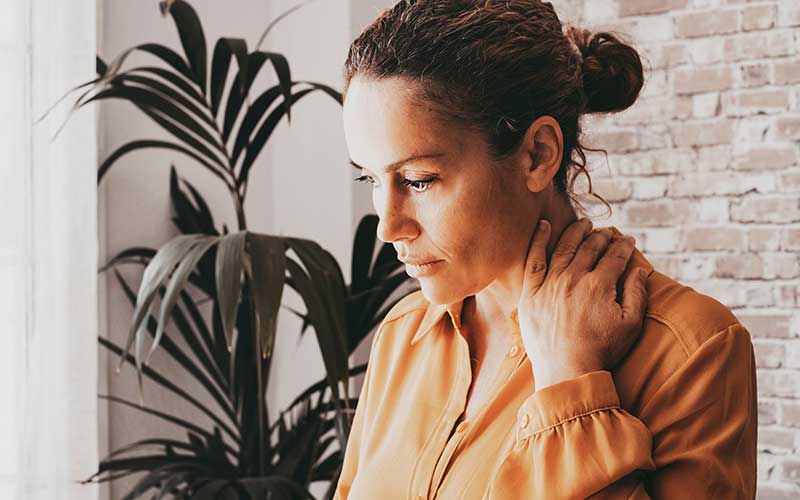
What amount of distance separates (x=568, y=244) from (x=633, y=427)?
0.27 m

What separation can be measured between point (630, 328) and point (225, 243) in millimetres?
1031

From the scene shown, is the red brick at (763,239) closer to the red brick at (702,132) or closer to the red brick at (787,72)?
the red brick at (702,132)

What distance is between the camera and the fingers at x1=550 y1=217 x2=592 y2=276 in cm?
131

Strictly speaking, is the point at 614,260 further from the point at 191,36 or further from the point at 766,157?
the point at 766,157

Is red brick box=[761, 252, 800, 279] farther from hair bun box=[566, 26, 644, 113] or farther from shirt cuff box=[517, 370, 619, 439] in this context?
shirt cuff box=[517, 370, 619, 439]

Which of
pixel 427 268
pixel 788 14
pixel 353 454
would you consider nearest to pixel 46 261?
pixel 353 454

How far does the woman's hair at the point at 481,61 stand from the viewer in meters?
1.24

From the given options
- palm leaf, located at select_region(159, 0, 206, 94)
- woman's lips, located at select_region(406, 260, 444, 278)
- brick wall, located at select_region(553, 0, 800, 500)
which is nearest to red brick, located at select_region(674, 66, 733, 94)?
brick wall, located at select_region(553, 0, 800, 500)

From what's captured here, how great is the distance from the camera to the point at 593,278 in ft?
4.16

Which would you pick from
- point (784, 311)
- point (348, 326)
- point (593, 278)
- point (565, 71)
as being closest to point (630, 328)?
point (593, 278)

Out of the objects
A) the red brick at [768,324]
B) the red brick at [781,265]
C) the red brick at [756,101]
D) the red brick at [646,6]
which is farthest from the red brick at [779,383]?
the red brick at [646,6]

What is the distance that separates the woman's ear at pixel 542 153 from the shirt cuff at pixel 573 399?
0.81 feet

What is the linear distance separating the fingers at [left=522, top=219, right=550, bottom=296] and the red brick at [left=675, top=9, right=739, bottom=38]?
2051mm

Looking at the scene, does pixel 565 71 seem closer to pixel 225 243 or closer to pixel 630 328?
pixel 630 328
